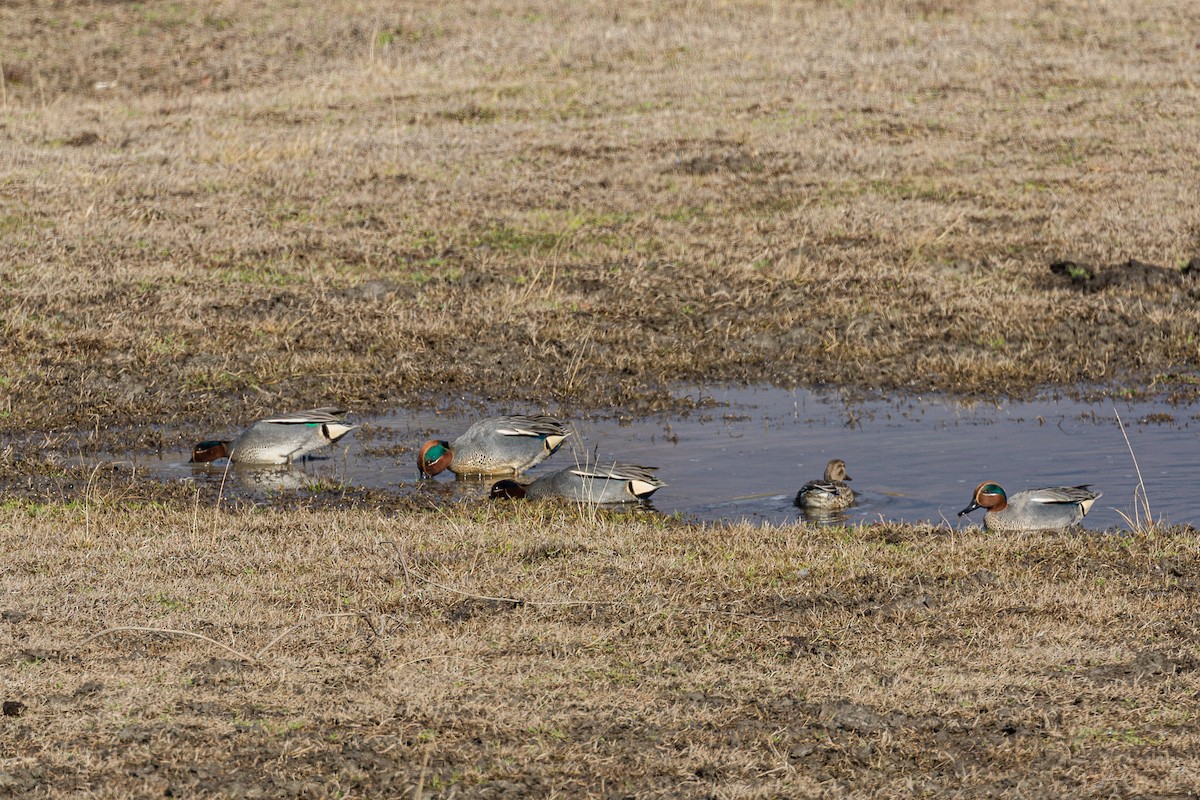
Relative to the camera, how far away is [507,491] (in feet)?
36.2

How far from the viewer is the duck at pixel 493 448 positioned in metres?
11.6

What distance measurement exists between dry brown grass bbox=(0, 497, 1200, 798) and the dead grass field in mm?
26

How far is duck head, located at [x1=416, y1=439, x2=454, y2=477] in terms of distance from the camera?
11.5 metres

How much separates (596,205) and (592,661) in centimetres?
1411

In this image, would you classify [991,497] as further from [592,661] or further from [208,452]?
[208,452]

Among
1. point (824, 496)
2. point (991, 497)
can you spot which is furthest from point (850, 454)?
point (991, 497)

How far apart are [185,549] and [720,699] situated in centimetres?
380

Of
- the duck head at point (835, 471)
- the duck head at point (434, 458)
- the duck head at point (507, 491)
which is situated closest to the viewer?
the duck head at point (507, 491)

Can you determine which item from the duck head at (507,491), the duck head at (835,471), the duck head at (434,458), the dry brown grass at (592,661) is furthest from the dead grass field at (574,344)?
the duck head at (835,471)

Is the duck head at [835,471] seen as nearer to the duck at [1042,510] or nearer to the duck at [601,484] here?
the duck at [601,484]

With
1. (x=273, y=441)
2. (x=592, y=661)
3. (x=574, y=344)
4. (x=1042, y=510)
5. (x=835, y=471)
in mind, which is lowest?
(x=592, y=661)

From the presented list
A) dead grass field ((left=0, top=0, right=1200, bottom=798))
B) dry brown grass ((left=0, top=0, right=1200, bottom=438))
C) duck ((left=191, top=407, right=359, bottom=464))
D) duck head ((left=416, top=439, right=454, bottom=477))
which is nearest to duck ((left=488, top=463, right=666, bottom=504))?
dead grass field ((left=0, top=0, right=1200, bottom=798))

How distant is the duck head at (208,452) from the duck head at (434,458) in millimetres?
1515

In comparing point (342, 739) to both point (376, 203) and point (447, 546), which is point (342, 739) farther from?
point (376, 203)
